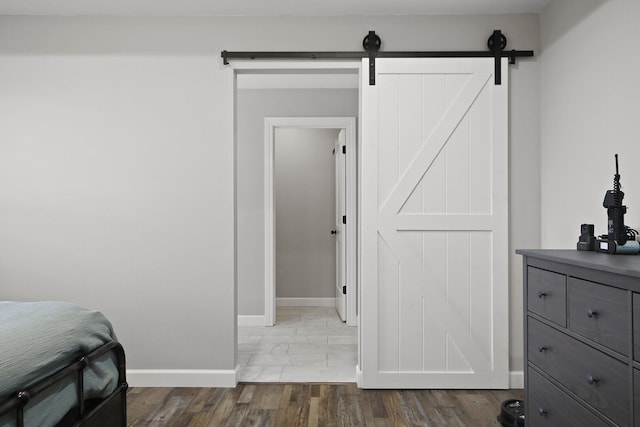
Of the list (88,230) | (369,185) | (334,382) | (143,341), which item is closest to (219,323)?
(143,341)

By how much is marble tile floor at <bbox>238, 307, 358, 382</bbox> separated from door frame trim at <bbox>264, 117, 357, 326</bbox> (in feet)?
0.89

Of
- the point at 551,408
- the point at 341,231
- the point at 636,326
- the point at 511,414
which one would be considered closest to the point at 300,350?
the point at 341,231

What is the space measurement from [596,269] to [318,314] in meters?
3.85

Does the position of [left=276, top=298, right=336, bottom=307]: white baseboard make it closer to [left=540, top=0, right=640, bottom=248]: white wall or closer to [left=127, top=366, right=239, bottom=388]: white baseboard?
[left=127, top=366, right=239, bottom=388]: white baseboard

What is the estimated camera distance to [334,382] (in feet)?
9.96

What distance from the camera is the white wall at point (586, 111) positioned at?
2.12 metres

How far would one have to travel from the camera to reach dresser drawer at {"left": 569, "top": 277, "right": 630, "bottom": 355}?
4.66ft

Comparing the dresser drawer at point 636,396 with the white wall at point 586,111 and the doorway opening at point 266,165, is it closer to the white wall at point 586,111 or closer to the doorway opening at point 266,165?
the white wall at point 586,111

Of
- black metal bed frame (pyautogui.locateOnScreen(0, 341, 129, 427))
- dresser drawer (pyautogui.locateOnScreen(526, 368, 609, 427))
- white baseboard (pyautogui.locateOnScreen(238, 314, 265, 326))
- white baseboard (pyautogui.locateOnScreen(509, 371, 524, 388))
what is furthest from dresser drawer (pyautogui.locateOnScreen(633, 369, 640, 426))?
white baseboard (pyautogui.locateOnScreen(238, 314, 265, 326))

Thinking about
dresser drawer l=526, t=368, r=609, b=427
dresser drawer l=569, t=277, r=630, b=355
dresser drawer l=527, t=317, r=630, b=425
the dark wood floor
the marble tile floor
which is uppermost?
dresser drawer l=569, t=277, r=630, b=355

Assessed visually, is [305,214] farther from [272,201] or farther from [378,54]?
[378,54]

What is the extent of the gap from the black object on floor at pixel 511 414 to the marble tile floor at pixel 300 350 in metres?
0.98

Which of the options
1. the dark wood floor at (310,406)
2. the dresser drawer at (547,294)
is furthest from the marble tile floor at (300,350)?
the dresser drawer at (547,294)

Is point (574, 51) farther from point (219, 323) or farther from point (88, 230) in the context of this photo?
point (88, 230)
